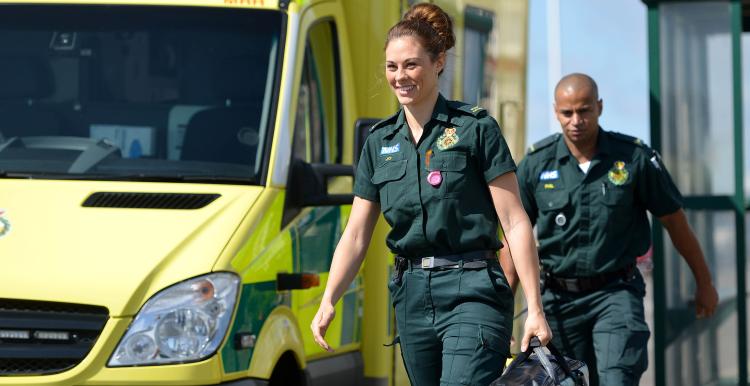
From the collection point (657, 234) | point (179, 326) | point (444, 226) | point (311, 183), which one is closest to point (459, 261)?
point (444, 226)

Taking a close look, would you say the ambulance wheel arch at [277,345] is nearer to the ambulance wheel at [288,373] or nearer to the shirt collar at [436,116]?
the ambulance wheel at [288,373]

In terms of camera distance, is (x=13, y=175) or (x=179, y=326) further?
(x=13, y=175)

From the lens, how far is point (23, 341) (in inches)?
205

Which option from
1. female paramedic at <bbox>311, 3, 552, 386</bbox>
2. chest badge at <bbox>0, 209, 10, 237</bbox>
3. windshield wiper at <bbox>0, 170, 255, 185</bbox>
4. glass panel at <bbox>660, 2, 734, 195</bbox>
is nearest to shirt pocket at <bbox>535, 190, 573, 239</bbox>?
windshield wiper at <bbox>0, 170, 255, 185</bbox>

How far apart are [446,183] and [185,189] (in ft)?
4.83

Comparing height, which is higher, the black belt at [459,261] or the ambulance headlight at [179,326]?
the black belt at [459,261]

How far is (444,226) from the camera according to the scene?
4.63m

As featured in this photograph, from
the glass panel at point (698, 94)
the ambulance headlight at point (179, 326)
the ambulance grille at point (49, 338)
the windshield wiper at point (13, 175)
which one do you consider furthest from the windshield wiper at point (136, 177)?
the glass panel at point (698, 94)

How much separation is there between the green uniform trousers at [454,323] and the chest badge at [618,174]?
6.08 ft

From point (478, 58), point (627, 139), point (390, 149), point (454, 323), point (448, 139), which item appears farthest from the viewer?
point (478, 58)

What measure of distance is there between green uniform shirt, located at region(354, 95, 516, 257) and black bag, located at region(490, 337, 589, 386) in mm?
362

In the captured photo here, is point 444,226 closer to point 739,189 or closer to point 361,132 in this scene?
point 361,132

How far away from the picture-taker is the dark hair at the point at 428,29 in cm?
470

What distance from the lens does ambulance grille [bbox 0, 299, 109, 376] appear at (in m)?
5.18
